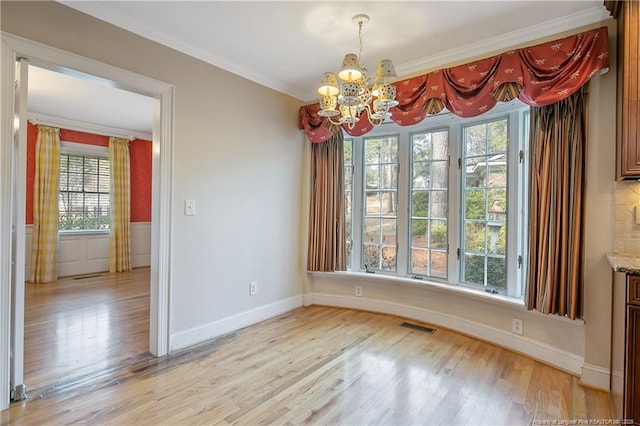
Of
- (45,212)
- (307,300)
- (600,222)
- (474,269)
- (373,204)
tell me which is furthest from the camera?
(45,212)

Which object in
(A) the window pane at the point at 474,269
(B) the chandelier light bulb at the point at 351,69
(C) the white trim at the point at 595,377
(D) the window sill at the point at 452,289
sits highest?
(B) the chandelier light bulb at the point at 351,69

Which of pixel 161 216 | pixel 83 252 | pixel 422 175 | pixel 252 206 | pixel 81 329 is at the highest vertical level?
pixel 422 175

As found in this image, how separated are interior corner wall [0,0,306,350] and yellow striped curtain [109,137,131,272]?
3.95 meters

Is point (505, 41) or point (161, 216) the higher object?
point (505, 41)

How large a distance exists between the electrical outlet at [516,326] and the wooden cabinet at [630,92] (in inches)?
53.4

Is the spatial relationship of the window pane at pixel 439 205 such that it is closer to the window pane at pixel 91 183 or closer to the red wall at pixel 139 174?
the red wall at pixel 139 174

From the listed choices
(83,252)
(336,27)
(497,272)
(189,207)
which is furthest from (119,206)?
(497,272)

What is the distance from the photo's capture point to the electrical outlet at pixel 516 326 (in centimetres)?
269

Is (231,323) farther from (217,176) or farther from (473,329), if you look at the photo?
(473,329)

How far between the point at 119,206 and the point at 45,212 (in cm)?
107

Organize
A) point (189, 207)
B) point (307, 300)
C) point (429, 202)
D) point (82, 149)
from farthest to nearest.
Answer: point (82, 149) < point (307, 300) < point (429, 202) < point (189, 207)

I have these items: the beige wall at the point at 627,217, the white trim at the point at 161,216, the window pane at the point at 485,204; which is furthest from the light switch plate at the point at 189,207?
the beige wall at the point at 627,217

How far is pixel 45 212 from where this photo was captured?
203 inches

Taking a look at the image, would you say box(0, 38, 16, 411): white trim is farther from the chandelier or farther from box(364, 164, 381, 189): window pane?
box(364, 164, 381, 189): window pane
